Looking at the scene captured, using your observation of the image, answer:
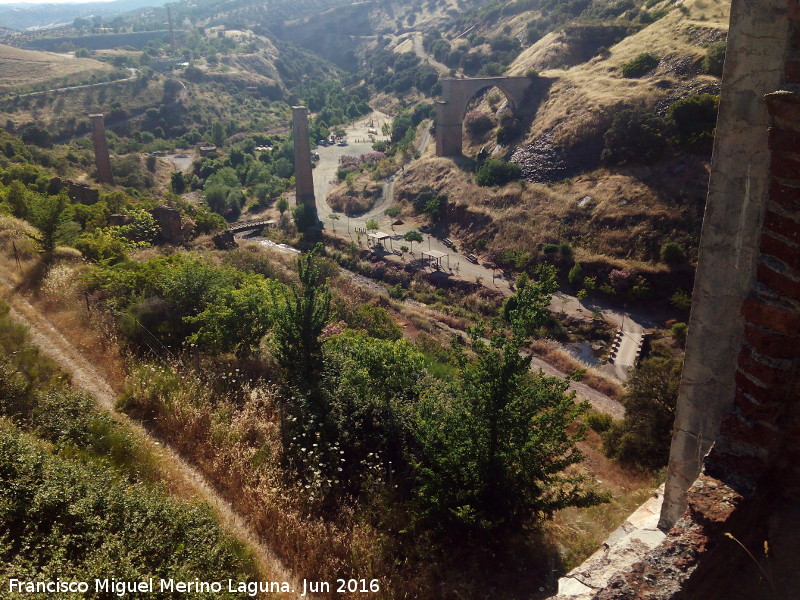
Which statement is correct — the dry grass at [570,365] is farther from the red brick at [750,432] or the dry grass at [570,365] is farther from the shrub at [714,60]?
the shrub at [714,60]

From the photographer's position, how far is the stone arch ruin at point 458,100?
3841 cm

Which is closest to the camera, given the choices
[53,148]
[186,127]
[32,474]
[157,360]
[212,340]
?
[32,474]

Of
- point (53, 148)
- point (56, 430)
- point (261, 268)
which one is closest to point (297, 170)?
point (261, 268)

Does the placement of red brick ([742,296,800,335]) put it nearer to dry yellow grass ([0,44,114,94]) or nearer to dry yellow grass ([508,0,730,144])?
dry yellow grass ([508,0,730,144])

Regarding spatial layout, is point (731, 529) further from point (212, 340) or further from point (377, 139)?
point (377, 139)

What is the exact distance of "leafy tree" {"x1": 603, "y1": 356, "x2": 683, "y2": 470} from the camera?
32.2 feet

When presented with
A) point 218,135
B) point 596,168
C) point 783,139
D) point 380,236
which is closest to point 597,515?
point 783,139

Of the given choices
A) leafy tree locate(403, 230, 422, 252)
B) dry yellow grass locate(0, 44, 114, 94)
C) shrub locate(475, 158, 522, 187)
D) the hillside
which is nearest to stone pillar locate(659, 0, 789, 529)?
the hillside

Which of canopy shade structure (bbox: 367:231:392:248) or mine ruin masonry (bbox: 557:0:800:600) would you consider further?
canopy shade structure (bbox: 367:231:392:248)

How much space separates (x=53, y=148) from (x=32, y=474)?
47056 millimetres

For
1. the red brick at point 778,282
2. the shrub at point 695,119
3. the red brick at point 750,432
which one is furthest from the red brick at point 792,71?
the shrub at point 695,119

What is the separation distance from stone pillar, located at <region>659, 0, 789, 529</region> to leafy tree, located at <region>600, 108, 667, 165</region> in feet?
90.8

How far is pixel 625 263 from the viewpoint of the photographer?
24953 millimetres

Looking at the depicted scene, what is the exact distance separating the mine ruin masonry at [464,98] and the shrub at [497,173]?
6.17 metres
